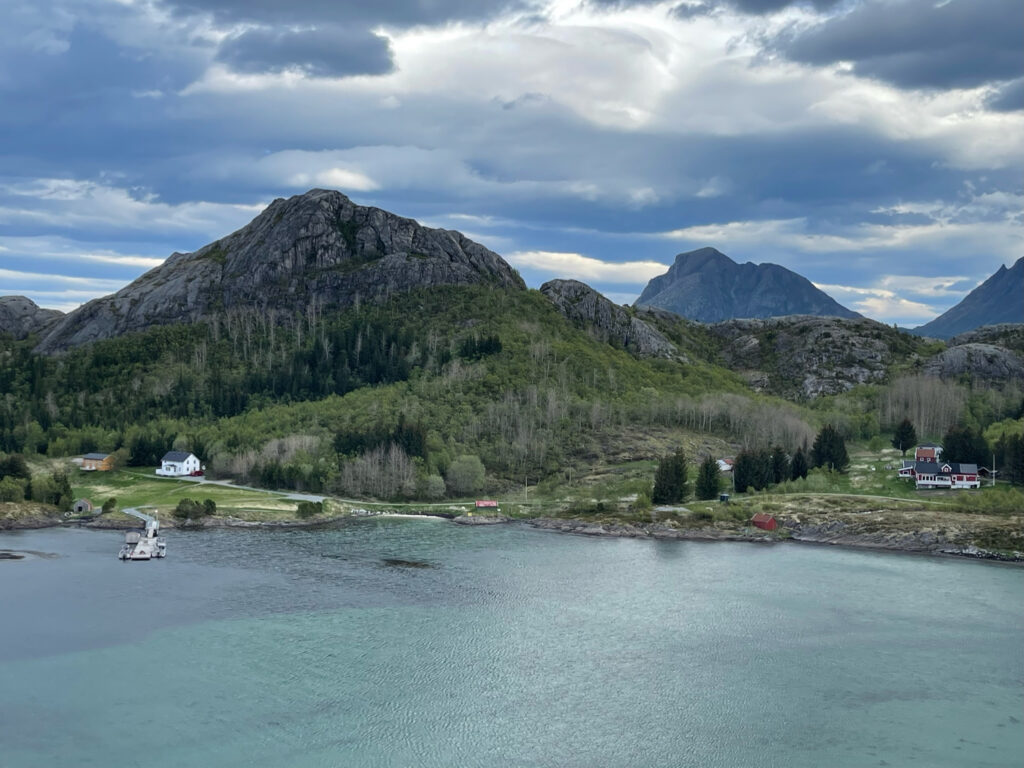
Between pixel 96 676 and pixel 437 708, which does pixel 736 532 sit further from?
pixel 96 676

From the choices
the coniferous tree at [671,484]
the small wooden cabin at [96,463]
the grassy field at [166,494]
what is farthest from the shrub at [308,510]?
the coniferous tree at [671,484]

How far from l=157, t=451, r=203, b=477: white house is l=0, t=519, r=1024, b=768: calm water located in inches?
2037

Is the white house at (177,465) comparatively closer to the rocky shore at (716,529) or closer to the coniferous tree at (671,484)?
the rocky shore at (716,529)

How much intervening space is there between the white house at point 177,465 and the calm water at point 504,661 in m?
51.7

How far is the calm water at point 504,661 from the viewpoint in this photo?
154 ft

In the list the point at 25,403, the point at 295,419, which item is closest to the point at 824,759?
the point at 295,419

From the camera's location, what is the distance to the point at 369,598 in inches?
3007

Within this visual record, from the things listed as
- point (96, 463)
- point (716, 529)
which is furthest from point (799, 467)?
point (96, 463)

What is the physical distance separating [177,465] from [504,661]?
345 ft

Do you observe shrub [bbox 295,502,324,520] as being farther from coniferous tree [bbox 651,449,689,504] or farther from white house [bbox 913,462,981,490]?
white house [bbox 913,462,981,490]

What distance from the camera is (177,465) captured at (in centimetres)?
14738

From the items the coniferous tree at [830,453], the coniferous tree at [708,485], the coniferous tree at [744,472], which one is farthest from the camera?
the coniferous tree at [830,453]

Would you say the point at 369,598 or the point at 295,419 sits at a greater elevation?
the point at 295,419

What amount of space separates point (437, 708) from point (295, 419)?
124m
